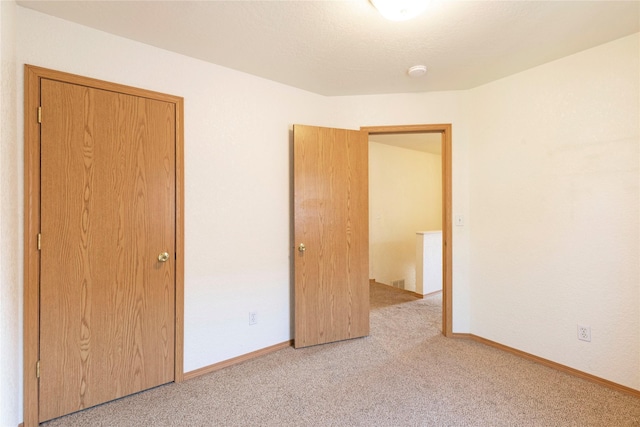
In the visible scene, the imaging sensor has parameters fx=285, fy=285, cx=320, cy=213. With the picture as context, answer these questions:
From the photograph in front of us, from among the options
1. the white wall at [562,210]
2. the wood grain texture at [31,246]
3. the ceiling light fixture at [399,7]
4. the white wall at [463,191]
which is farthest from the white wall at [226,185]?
the white wall at [562,210]

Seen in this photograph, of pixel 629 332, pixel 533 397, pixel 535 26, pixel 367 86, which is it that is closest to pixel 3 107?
pixel 367 86

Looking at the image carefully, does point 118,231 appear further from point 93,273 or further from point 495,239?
point 495,239

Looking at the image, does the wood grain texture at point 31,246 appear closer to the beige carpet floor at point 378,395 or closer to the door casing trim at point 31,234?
the door casing trim at point 31,234

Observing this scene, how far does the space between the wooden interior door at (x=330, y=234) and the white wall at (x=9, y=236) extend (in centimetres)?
171

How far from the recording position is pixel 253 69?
90.1 inches

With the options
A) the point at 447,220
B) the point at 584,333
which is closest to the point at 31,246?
the point at 447,220

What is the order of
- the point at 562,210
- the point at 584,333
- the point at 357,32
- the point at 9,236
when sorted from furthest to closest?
the point at 562,210
the point at 584,333
the point at 357,32
the point at 9,236

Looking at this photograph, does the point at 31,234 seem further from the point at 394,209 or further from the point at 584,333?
the point at 394,209

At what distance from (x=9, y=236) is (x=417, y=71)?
9.11ft

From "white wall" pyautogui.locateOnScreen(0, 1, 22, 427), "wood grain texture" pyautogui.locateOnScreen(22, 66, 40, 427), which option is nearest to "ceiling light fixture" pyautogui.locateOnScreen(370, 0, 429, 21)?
"white wall" pyautogui.locateOnScreen(0, 1, 22, 427)

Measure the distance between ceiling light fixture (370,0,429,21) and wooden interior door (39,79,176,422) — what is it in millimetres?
1502

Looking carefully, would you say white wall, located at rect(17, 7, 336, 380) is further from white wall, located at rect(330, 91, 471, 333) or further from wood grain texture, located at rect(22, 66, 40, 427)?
white wall, located at rect(330, 91, 471, 333)

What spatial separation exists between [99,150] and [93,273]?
29.9 inches

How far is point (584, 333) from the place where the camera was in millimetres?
2049
